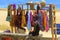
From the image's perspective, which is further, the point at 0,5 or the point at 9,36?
the point at 0,5

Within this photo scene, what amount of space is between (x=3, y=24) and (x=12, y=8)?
4.92ft

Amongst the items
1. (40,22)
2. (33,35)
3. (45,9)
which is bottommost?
(33,35)

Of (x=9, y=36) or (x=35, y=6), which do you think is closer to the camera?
(x=9, y=36)

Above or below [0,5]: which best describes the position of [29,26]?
below

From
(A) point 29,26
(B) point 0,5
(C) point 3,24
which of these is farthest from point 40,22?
(B) point 0,5

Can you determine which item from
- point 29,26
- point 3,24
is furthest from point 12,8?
point 3,24

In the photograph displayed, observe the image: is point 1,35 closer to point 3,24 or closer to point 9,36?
point 9,36

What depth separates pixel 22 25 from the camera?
9.18 feet

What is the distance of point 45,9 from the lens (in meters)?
2.84

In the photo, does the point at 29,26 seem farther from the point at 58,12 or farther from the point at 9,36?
the point at 58,12

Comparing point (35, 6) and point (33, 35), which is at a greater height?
point (35, 6)

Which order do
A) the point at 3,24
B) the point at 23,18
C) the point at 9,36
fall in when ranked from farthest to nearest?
the point at 3,24 → the point at 23,18 → the point at 9,36

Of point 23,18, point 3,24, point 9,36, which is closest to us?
point 9,36

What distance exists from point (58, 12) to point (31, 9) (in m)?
1.84
